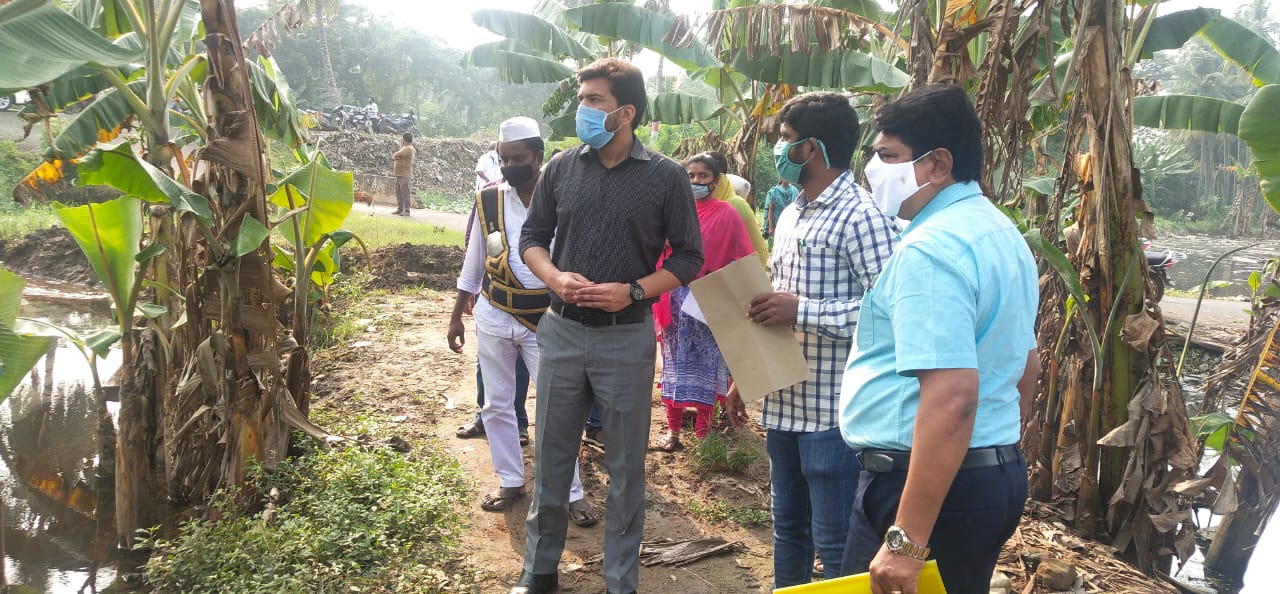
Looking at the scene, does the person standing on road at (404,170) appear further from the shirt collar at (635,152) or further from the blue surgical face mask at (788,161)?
the blue surgical face mask at (788,161)

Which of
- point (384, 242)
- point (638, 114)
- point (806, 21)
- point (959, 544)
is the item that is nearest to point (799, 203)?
point (638, 114)

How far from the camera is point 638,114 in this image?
9.52 feet

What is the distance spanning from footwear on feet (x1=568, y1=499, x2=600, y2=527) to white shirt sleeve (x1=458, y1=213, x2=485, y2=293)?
1.13 m

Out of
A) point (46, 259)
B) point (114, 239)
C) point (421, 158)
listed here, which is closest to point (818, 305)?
point (114, 239)

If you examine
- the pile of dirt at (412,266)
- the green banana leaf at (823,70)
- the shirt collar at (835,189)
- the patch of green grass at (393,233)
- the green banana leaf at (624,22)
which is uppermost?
the green banana leaf at (624,22)

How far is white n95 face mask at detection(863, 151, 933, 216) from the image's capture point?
179cm

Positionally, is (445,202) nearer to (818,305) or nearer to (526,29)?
(526,29)

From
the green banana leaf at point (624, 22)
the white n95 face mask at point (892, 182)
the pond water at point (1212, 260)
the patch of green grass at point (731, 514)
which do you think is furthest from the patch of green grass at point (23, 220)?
the pond water at point (1212, 260)

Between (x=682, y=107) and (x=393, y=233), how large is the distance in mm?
4764

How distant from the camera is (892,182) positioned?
183cm

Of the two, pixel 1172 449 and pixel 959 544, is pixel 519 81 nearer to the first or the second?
pixel 1172 449

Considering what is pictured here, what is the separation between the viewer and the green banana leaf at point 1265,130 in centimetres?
366

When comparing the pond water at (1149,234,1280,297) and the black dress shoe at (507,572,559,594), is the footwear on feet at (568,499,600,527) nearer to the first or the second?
the black dress shoe at (507,572,559,594)

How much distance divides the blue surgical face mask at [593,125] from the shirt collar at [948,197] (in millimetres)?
1324
